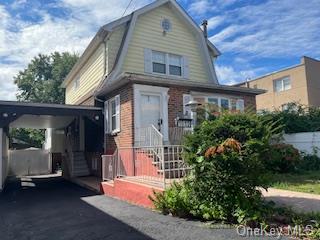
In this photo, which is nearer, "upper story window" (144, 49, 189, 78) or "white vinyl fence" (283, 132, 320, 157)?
"white vinyl fence" (283, 132, 320, 157)

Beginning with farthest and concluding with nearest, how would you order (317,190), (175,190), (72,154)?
1. (72,154)
2. (317,190)
3. (175,190)

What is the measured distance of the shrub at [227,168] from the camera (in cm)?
580

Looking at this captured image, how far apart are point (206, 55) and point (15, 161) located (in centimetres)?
1632

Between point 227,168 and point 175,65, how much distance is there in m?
11.3

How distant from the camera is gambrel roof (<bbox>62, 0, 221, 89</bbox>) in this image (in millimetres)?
14750

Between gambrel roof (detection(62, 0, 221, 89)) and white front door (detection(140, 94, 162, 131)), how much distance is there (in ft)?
9.25

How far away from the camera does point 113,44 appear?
50.1 feet

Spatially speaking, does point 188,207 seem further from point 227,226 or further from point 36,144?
point 36,144

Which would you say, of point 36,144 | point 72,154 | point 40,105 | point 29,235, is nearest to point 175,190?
point 29,235

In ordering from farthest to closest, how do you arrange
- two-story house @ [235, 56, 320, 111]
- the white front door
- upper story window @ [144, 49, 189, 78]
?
two-story house @ [235, 56, 320, 111] < upper story window @ [144, 49, 189, 78] < the white front door

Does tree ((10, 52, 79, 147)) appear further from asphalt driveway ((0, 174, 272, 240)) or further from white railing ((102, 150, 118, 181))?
asphalt driveway ((0, 174, 272, 240))

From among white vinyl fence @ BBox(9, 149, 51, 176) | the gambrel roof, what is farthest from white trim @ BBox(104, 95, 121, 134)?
white vinyl fence @ BBox(9, 149, 51, 176)

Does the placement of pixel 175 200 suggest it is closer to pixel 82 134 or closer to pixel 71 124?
pixel 82 134

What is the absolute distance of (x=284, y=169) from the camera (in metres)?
11.8
